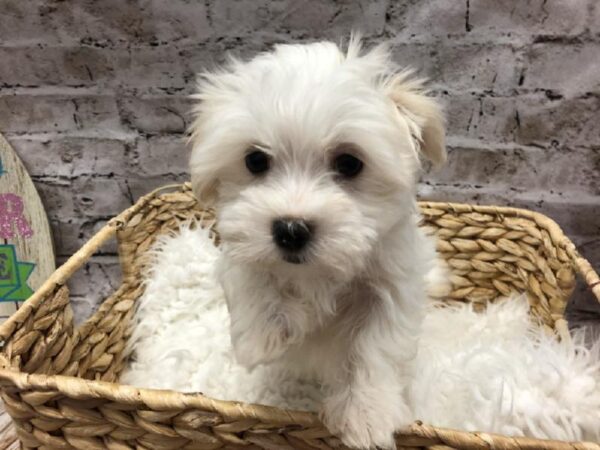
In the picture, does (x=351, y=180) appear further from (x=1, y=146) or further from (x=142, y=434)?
(x=1, y=146)

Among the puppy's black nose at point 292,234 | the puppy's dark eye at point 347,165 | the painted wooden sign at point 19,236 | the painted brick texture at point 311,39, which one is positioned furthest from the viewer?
the painted wooden sign at point 19,236

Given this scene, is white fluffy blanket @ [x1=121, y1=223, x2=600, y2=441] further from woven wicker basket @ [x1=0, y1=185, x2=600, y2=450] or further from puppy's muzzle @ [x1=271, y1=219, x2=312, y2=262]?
puppy's muzzle @ [x1=271, y1=219, x2=312, y2=262]

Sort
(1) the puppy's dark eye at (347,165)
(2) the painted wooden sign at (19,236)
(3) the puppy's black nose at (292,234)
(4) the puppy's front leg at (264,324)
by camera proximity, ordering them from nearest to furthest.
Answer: (3) the puppy's black nose at (292,234), (1) the puppy's dark eye at (347,165), (4) the puppy's front leg at (264,324), (2) the painted wooden sign at (19,236)

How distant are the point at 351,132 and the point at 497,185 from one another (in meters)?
1.07

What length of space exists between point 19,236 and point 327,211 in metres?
1.47

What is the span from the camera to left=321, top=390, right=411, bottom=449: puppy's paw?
95 cm

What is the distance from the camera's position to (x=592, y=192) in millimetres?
1773

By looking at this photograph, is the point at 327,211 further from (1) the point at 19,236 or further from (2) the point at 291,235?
(1) the point at 19,236

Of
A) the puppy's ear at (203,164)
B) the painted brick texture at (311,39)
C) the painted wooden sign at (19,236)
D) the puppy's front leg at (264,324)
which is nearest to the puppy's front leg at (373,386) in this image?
the puppy's front leg at (264,324)

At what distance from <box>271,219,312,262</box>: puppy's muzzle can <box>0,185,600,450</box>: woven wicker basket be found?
0.29m

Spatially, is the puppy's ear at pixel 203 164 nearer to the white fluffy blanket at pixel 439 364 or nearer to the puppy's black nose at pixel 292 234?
the puppy's black nose at pixel 292 234

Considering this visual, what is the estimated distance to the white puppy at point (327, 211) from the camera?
96 cm

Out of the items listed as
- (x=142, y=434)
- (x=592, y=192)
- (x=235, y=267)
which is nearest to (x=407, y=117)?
(x=235, y=267)

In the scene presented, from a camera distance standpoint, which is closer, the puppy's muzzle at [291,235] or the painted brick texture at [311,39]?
the puppy's muzzle at [291,235]
